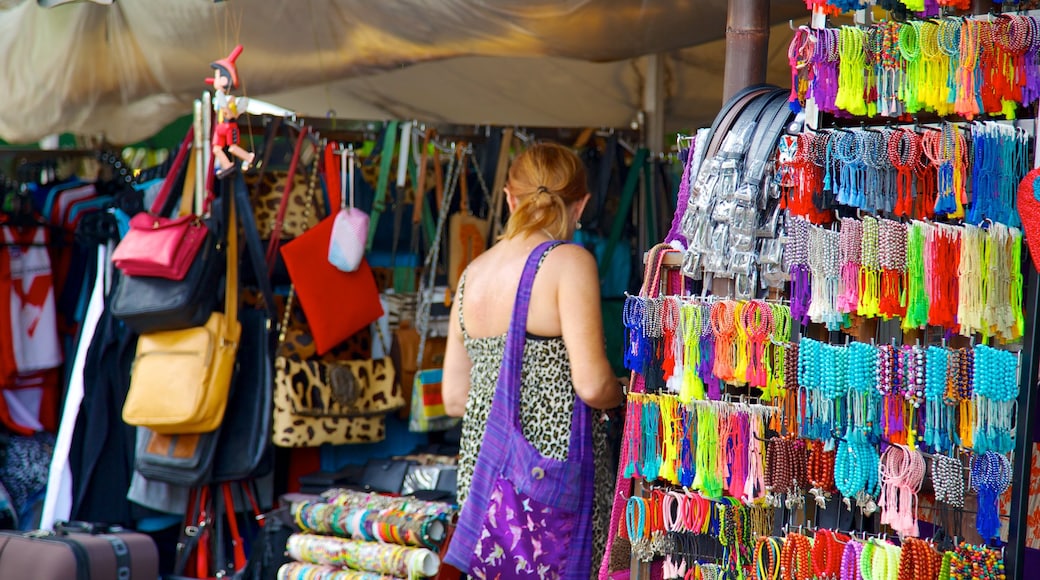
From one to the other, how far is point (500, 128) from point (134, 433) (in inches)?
72.6

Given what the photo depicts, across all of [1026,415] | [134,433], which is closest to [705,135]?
[1026,415]

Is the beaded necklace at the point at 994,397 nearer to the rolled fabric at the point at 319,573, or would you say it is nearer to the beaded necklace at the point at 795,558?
the beaded necklace at the point at 795,558

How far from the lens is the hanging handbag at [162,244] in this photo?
4.69 m

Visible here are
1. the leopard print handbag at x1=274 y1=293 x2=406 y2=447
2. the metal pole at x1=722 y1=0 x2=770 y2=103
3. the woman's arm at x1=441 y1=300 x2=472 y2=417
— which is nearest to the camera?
the metal pole at x1=722 y1=0 x2=770 y2=103

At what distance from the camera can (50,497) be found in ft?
16.9

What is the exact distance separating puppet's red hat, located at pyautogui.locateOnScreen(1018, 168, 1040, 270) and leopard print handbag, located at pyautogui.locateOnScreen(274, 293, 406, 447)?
3135 mm

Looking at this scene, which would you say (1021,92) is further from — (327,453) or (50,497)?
(50,497)

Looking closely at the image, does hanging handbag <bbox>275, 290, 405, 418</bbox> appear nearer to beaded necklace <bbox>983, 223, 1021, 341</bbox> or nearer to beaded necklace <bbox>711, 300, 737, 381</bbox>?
beaded necklace <bbox>711, 300, 737, 381</bbox>

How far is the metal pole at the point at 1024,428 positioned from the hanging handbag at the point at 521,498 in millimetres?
1435

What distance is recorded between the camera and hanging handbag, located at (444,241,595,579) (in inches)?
142

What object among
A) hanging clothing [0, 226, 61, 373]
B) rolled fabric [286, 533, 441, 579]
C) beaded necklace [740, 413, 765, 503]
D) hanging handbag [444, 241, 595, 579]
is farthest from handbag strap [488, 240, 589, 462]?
hanging clothing [0, 226, 61, 373]

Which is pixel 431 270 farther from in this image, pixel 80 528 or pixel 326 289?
pixel 80 528

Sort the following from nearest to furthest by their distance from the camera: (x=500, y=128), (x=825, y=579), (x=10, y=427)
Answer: (x=825, y=579) < (x=500, y=128) < (x=10, y=427)

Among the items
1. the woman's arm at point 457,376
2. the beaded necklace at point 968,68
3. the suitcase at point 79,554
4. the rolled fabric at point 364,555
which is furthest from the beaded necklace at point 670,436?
the suitcase at point 79,554
